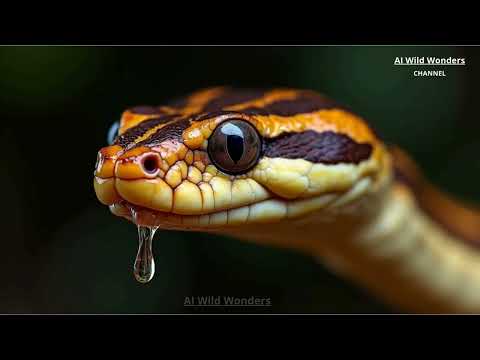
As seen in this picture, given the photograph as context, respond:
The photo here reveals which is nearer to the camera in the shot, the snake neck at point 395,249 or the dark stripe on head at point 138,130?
the dark stripe on head at point 138,130

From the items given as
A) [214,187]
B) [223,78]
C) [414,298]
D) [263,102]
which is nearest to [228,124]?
A: [214,187]

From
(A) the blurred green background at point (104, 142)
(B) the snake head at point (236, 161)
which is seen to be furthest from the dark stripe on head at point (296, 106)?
(A) the blurred green background at point (104, 142)

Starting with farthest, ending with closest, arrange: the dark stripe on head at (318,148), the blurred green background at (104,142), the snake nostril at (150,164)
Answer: the blurred green background at (104,142), the dark stripe on head at (318,148), the snake nostril at (150,164)

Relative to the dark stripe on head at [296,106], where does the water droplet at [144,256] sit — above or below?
below

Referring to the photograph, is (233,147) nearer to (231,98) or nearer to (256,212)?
(256,212)

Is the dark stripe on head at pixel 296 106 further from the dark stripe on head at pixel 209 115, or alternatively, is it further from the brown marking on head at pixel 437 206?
the brown marking on head at pixel 437 206

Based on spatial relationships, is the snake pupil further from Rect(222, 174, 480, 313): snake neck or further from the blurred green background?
the blurred green background

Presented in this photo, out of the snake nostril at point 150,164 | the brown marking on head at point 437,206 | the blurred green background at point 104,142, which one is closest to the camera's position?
the snake nostril at point 150,164
